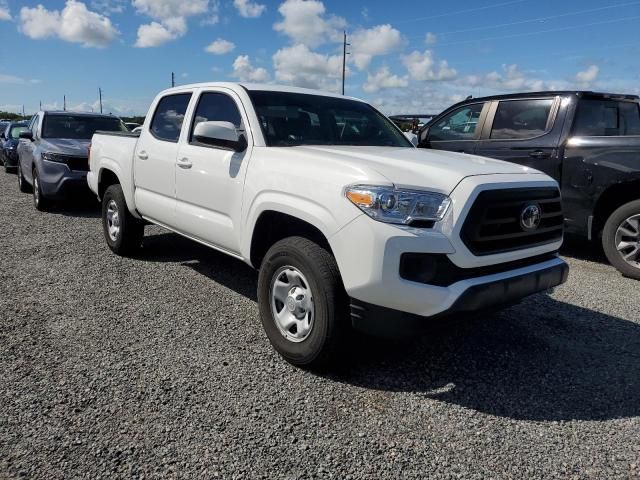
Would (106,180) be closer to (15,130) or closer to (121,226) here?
(121,226)

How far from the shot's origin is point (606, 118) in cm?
620

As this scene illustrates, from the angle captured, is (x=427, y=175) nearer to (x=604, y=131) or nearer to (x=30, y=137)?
(x=604, y=131)

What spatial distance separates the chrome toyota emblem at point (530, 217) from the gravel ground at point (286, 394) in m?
0.85

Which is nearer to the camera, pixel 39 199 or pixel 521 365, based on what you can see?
pixel 521 365

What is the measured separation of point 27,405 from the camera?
2816 mm

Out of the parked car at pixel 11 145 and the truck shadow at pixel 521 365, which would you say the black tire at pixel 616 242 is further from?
the parked car at pixel 11 145

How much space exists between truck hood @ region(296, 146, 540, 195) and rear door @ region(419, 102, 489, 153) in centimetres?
323

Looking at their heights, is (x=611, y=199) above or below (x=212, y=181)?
below

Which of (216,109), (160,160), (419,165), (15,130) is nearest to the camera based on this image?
(419,165)

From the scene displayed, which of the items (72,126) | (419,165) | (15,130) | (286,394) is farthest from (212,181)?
(15,130)

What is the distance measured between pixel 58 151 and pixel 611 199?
797cm

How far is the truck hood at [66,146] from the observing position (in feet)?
28.1

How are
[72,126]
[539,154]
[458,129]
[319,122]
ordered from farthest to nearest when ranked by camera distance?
[72,126] < [458,129] < [539,154] < [319,122]

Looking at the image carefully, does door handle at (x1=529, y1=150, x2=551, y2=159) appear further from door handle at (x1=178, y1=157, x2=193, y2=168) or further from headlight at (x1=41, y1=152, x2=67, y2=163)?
headlight at (x1=41, y1=152, x2=67, y2=163)
